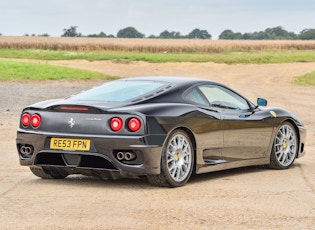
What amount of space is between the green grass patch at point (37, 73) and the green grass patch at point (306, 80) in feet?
26.3

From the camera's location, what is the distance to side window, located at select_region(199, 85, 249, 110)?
11.1m

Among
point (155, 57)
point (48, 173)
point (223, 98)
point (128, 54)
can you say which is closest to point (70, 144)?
point (48, 173)

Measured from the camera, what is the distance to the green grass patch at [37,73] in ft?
116

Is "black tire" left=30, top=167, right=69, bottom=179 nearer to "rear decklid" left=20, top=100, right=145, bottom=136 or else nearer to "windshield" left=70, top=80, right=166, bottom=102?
"rear decklid" left=20, top=100, right=145, bottom=136

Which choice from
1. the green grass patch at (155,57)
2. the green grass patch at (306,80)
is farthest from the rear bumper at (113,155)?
the green grass patch at (155,57)

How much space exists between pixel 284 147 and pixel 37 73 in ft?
82.7

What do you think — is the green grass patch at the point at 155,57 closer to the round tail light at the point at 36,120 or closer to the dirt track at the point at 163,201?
the dirt track at the point at 163,201

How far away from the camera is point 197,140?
34.2 ft

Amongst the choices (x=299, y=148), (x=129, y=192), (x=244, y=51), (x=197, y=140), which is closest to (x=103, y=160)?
(x=129, y=192)

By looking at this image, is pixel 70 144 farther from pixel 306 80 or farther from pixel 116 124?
pixel 306 80

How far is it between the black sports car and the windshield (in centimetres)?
1

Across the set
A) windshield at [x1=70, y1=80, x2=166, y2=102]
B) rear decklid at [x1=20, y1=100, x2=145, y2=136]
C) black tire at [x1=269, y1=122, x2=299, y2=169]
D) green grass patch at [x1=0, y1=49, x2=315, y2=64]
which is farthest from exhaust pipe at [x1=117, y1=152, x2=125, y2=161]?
green grass patch at [x1=0, y1=49, x2=315, y2=64]

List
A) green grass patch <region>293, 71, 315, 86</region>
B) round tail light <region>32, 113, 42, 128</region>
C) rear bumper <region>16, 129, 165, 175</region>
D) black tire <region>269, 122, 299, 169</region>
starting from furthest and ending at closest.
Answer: green grass patch <region>293, 71, 315, 86</region>
black tire <region>269, 122, 299, 169</region>
round tail light <region>32, 113, 42, 128</region>
rear bumper <region>16, 129, 165, 175</region>

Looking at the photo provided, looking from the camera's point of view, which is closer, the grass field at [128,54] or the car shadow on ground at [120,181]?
the car shadow on ground at [120,181]
